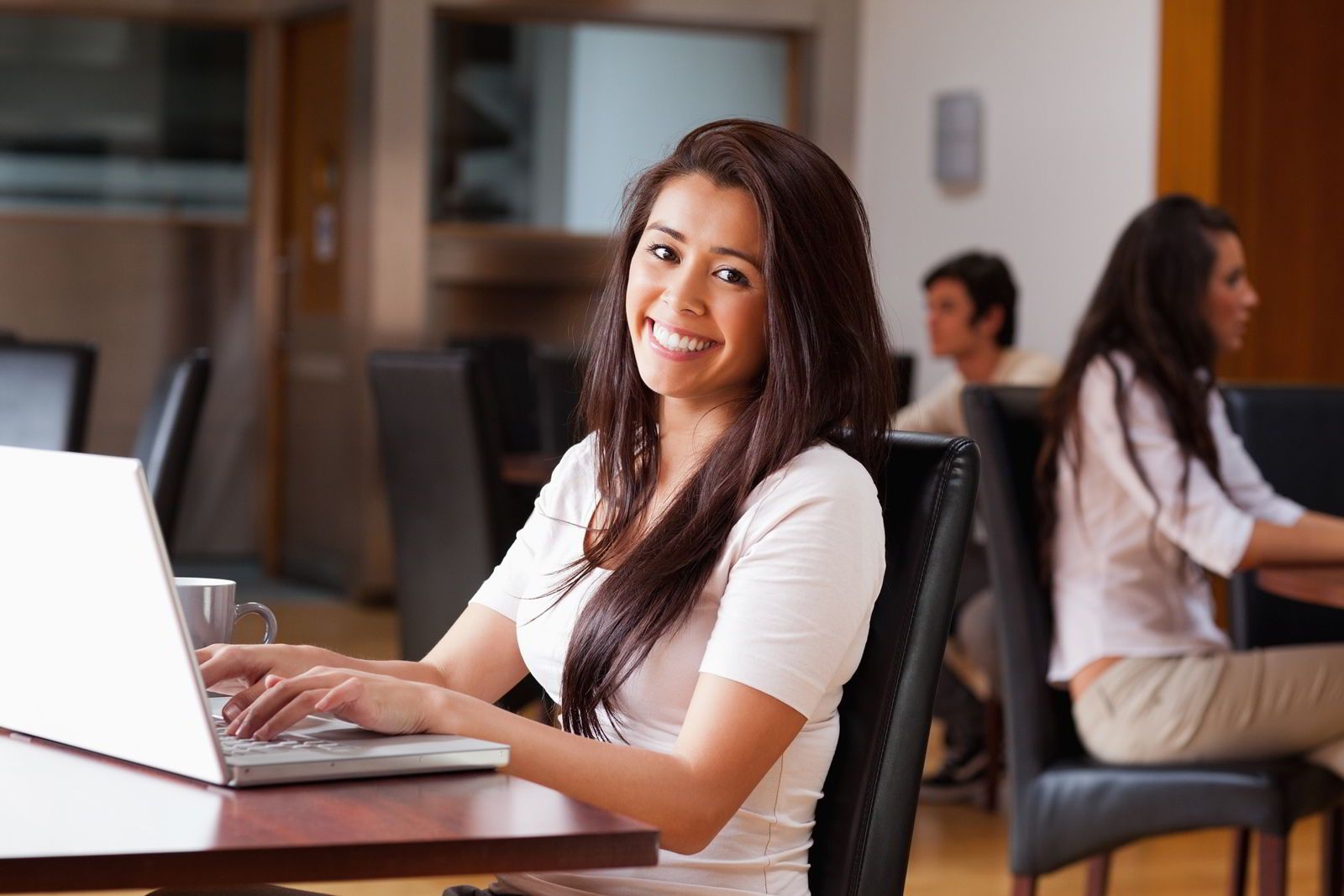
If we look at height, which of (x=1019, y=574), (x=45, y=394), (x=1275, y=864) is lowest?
(x=1275, y=864)

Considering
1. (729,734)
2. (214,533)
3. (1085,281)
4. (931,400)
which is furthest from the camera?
(214,533)

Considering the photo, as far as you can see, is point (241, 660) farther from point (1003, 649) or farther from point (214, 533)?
point (214, 533)

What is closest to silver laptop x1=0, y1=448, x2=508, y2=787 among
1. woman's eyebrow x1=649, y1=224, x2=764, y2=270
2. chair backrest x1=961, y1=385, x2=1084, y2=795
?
woman's eyebrow x1=649, y1=224, x2=764, y2=270

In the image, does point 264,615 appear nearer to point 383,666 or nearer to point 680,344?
A: point 383,666

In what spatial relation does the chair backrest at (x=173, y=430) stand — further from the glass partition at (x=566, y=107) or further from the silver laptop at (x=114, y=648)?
the glass partition at (x=566, y=107)

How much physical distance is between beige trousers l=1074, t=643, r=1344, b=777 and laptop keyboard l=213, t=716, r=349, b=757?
65.1 inches

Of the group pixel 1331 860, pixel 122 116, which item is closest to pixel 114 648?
pixel 1331 860

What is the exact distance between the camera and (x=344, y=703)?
1.12 m

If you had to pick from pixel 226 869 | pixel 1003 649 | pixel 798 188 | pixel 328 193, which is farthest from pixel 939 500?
pixel 328 193

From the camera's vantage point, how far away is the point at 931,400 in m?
4.35

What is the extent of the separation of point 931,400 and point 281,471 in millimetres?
3745

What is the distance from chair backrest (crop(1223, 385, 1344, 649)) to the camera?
2.94 m

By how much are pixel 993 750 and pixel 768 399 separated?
2.70m

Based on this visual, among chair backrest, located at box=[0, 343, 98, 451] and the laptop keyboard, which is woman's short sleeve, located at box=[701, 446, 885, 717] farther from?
chair backrest, located at box=[0, 343, 98, 451]
